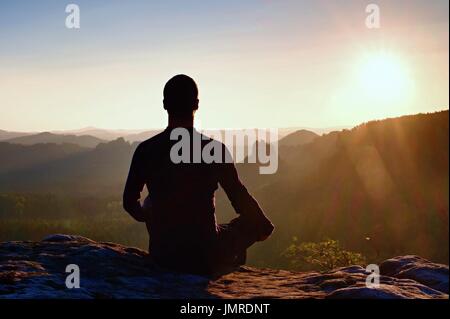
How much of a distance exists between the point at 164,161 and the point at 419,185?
61342 millimetres

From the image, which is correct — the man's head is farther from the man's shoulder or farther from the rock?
the rock

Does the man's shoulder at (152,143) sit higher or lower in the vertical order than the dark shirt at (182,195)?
higher

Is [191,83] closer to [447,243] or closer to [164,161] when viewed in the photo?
[164,161]

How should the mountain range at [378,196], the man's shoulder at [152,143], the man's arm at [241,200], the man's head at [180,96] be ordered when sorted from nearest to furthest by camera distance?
the man's head at [180,96]
the man's arm at [241,200]
the man's shoulder at [152,143]
the mountain range at [378,196]

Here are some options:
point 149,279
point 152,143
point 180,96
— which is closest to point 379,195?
point 152,143

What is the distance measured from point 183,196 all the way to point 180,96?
1.56 m

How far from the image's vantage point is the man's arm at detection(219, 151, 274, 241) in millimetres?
7621

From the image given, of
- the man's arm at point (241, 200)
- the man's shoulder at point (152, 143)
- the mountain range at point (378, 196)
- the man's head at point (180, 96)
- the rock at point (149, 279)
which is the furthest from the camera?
the mountain range at point (378, 196)

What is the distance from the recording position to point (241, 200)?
780cm

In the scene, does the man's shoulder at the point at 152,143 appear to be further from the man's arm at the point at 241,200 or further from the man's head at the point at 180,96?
the man's arm at the point at 241,200

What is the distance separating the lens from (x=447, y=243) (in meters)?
53.2

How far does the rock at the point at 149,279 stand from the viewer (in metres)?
6.08

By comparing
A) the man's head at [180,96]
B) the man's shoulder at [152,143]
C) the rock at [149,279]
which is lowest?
the rock at [149,279]

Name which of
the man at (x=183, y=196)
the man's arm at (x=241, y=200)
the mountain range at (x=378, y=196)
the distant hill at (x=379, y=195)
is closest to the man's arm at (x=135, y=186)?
the man at (x=183, y=196)
